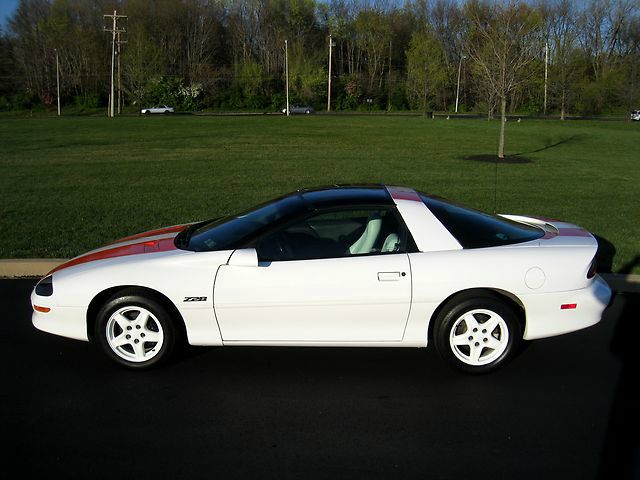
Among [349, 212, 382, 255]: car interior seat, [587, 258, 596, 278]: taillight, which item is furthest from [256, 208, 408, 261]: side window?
[587, 258, 596, 278]: taillight

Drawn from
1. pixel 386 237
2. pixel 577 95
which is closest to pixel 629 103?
pixel 577 95

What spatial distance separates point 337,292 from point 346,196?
2.88 ft

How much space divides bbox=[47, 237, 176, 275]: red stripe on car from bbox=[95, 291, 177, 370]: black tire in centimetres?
42

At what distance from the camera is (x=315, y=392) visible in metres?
4.39

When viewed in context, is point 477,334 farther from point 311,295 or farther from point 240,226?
point 240,226

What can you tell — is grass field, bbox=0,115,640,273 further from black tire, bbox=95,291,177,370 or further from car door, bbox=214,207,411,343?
car door, bbox=214,207,411,343

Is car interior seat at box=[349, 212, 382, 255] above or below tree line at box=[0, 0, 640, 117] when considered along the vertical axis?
below

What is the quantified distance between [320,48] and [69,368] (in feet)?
313

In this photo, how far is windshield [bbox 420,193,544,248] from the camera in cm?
474

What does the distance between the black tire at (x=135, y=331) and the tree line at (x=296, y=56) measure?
62685 mm

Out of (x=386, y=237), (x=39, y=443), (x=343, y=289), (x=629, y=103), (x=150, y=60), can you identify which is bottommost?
(x=39, y=443)

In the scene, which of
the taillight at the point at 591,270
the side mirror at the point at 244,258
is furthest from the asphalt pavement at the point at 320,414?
the side mirror at the point at 244,258

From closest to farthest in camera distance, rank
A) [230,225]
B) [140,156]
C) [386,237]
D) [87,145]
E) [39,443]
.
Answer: [39,443]
[386,237]
[230,225]
[140,156]
[87,145]

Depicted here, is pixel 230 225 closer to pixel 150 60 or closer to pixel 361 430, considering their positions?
pixel 361 430
